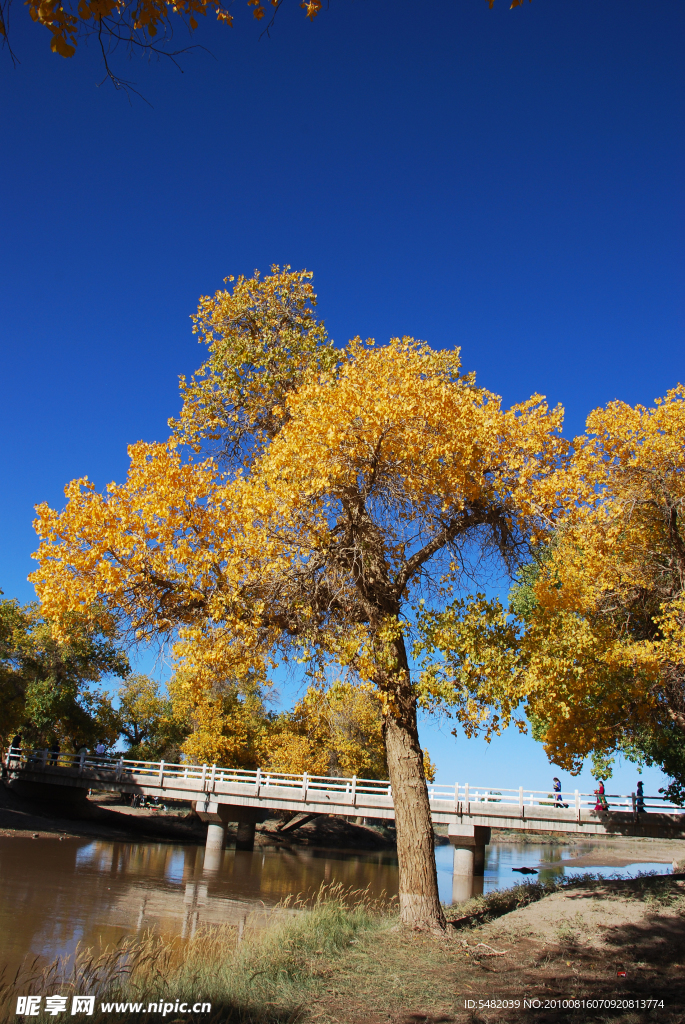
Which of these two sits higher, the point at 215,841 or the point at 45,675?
the point at 45,675

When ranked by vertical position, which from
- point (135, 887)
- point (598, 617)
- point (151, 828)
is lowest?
point (151, 828)

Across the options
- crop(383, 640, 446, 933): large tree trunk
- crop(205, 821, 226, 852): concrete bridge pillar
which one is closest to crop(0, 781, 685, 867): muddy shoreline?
crop(205, 821, 226, 852): concrete bridge pillar

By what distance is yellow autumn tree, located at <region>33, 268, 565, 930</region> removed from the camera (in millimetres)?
8836

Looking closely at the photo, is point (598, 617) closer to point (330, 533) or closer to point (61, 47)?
point (330, 533)

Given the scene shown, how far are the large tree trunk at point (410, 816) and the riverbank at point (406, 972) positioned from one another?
33cm

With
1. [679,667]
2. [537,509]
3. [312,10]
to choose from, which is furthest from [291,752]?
[312,10]

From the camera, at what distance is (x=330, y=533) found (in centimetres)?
955

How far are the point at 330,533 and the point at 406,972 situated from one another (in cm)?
558

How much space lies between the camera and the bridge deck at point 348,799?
20.7 metres

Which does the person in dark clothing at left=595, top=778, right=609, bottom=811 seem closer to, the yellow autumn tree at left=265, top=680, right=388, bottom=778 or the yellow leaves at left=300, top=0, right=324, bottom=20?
the yellow autumn tree at left=265, top=680, right=388, bottom=778

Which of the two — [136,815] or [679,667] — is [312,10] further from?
Result: [136,815]

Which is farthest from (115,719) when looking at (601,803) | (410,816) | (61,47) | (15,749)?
(61,47)

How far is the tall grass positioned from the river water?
1.82 meters

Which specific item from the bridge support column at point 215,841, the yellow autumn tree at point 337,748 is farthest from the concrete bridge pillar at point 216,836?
the yellow autumn tree at point 337,748
